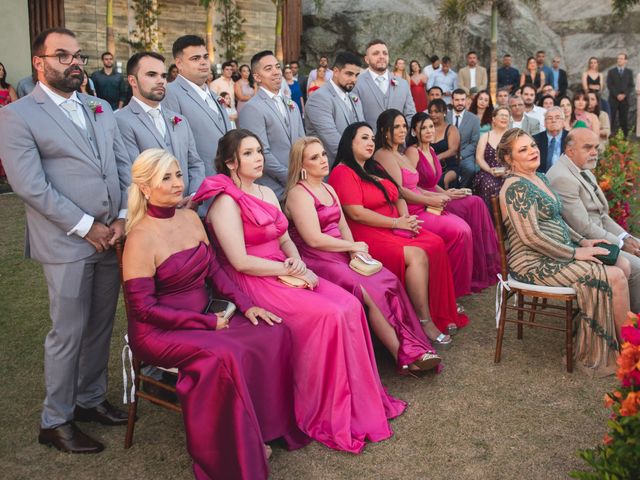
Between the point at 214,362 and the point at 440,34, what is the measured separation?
2042 centimetres

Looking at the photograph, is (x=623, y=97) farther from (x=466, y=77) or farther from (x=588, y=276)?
(x=588, y=276)

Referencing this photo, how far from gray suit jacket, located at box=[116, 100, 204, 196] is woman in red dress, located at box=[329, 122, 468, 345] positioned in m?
1.37

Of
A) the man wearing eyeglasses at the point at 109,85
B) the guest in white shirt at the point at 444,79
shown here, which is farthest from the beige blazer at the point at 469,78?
the man wearing eyeglasses at the point at 109,85

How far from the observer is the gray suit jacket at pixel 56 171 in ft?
11.1

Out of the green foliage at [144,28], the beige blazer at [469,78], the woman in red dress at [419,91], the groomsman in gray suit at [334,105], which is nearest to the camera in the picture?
the groomsman in gray suit at [334,105]

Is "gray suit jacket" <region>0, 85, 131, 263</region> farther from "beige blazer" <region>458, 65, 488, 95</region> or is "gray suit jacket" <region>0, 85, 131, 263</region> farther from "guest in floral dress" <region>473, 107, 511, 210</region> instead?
"beige blazer" <region>458, 65, 488, 95</region>

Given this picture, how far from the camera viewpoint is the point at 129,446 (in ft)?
11.9

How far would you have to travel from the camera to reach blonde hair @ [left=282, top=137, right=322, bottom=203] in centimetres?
475

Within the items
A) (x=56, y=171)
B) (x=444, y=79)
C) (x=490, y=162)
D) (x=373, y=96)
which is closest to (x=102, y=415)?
(x=56, y=171)

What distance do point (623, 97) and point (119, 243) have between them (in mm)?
16525

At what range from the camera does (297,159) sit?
15.6 ft

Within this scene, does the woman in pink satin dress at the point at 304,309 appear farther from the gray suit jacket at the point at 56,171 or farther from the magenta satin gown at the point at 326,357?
the gray suit jacket at the point at 56,171

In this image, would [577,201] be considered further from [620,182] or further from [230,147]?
[230,147]

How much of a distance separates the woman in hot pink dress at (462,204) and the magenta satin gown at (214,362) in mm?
3163
